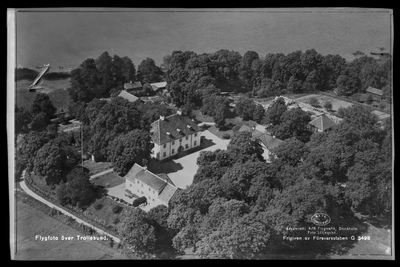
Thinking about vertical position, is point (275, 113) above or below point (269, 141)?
above

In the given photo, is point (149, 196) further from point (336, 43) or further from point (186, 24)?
point (336, 43)

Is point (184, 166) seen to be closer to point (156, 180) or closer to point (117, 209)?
point (156, 180)

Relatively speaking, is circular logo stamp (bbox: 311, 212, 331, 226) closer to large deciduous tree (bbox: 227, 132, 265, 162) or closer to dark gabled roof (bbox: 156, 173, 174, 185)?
large deciduous tree (bbox: 227, 132, 265, 162)

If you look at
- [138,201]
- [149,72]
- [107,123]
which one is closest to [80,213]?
[138,201]

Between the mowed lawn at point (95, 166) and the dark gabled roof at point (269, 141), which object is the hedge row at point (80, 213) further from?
the dark gabled roof at point (269, 141)

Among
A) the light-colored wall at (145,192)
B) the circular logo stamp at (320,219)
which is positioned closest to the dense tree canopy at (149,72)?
the light-colored wall at (145,192)
